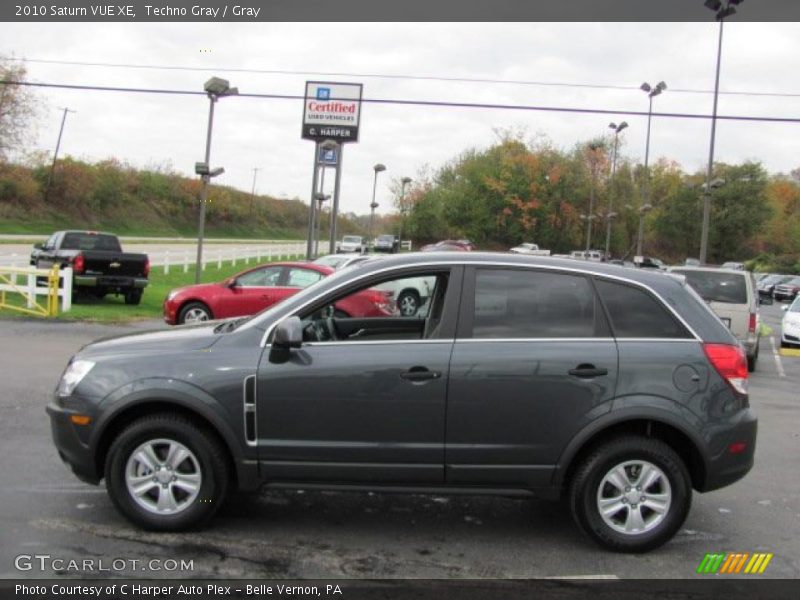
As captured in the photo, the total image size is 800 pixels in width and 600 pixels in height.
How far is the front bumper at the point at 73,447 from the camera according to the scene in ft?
15.5

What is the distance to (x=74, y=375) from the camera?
4828mm

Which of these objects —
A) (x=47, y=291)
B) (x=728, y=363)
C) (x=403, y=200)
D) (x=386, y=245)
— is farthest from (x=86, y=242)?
(x=403, y=200)

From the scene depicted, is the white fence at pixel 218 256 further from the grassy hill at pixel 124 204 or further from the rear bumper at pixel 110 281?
the grassy hill at pixel 124 204

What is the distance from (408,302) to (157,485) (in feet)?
13.2

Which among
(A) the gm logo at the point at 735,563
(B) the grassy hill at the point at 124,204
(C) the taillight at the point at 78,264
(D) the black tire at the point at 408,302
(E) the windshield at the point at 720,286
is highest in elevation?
(B) the grassy hill at the point at 124,204

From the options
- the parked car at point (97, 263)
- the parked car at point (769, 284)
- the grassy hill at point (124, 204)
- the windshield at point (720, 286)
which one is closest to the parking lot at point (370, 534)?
the windshield at point (720, 286)

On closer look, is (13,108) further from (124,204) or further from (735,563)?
(735,563)

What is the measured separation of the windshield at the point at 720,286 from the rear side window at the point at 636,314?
963 cm

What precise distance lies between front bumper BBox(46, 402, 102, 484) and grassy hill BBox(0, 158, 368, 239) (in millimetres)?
59888

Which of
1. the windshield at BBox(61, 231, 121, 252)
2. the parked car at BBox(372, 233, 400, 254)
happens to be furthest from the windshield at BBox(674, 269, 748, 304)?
the parked car at BBox(372, 233, 400, 254)

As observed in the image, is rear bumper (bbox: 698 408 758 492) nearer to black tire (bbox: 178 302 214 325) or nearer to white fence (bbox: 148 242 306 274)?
black tire (bbox: 178 302 214 325)

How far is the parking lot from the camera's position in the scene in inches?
174

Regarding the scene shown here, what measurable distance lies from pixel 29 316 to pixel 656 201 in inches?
2936

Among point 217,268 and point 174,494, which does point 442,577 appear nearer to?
point 174,494
